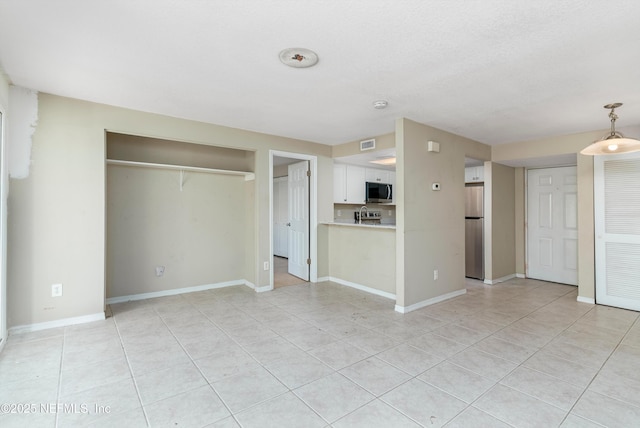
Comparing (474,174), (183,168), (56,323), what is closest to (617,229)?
(474,174)

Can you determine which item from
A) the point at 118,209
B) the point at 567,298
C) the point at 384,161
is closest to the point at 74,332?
the point at 118,209

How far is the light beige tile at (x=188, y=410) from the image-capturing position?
67.3 inches

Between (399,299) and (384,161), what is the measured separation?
2.76 m

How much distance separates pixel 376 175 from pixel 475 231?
212 cm

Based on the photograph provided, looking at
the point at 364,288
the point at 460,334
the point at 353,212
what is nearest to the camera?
the point at 460,334

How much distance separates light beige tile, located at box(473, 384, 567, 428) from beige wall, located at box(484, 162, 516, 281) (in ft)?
11.1

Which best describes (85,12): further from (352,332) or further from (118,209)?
(352,332)

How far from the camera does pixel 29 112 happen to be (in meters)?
2.88

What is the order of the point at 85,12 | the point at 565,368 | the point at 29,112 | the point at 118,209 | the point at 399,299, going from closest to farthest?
the point at 85,12 < the point at 565,368 < the point at 29,112 < the point at 399,299 < the point at 118,209

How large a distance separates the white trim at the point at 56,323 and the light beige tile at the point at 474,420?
11.2ft

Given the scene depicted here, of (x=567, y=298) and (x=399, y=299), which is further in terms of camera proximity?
(x=567, y=298)

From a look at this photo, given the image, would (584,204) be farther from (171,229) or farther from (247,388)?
(171,229)

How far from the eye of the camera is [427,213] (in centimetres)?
386

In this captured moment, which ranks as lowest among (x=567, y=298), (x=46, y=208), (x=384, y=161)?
(x=567, y=298)
